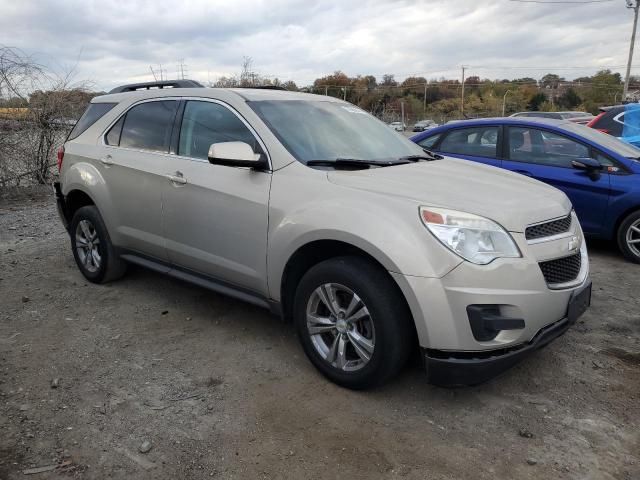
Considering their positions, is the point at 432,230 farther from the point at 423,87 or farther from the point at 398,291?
the point at 423,87

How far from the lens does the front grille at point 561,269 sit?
2.89m

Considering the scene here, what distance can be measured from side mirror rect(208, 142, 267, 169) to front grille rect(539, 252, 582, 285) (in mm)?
1801

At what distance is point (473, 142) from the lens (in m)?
6.54

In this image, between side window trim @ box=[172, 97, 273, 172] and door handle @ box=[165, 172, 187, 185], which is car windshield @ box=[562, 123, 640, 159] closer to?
side window trim @ box=[172, 97, 273, 172]

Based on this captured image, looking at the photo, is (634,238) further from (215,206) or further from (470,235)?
(215,206)

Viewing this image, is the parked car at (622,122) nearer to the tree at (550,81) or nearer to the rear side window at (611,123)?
the rear side window at (611,123)

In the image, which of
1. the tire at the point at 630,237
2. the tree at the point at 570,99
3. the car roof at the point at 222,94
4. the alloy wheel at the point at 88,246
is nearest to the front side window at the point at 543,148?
the tire at the point at 630,237

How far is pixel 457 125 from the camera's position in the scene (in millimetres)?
6723

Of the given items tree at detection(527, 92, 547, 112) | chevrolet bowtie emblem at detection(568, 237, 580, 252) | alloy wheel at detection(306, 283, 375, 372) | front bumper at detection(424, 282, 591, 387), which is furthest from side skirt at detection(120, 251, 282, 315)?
tree at detection(527, 92, 547, 112)

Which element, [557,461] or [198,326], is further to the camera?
[198,326]

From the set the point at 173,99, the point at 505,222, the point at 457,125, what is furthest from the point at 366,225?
the point at 457,125

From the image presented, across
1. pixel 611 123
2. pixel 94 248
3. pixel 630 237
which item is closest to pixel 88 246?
pixel 94 248

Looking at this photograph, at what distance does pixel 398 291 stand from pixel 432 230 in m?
0.38

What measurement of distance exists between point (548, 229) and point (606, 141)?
146 inches
